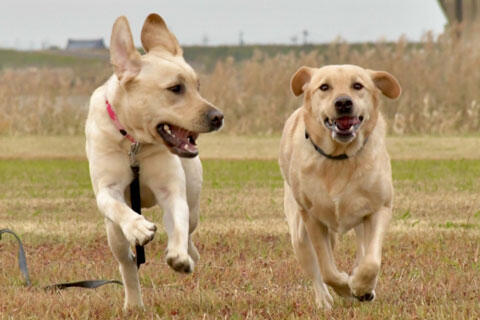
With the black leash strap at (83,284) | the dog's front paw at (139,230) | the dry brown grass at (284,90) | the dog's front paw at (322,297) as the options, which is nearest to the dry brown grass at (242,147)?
the dry brown grass at (284,90)

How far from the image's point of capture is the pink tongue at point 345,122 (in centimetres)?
591

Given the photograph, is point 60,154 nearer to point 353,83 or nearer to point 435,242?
point 435,242

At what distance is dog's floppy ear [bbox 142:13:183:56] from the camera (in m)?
5.99

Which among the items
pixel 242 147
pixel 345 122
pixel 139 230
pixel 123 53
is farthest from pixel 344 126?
pixel 242 147

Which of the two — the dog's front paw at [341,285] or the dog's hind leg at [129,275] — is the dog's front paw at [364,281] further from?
the dog's hind leg at [129,275]

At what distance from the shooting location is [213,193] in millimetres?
13867

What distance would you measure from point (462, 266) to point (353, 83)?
7.05 feet

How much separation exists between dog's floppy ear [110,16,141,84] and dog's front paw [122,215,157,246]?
2.89 ft

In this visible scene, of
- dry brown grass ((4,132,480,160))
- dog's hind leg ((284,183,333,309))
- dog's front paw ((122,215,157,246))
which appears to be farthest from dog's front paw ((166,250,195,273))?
dry brown grass ((4,132,480,160))

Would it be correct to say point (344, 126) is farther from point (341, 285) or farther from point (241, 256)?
point (241, 256)

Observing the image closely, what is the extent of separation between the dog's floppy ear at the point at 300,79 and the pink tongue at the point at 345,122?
56 cm

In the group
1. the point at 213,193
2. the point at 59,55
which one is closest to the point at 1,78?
the point at 213,193

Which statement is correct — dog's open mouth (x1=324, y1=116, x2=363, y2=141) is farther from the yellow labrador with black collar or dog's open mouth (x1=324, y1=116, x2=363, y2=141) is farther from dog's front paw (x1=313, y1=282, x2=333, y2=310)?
dog's front paw (x1=313, y1=282, x2=333, y2=310)

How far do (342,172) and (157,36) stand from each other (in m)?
1.38
